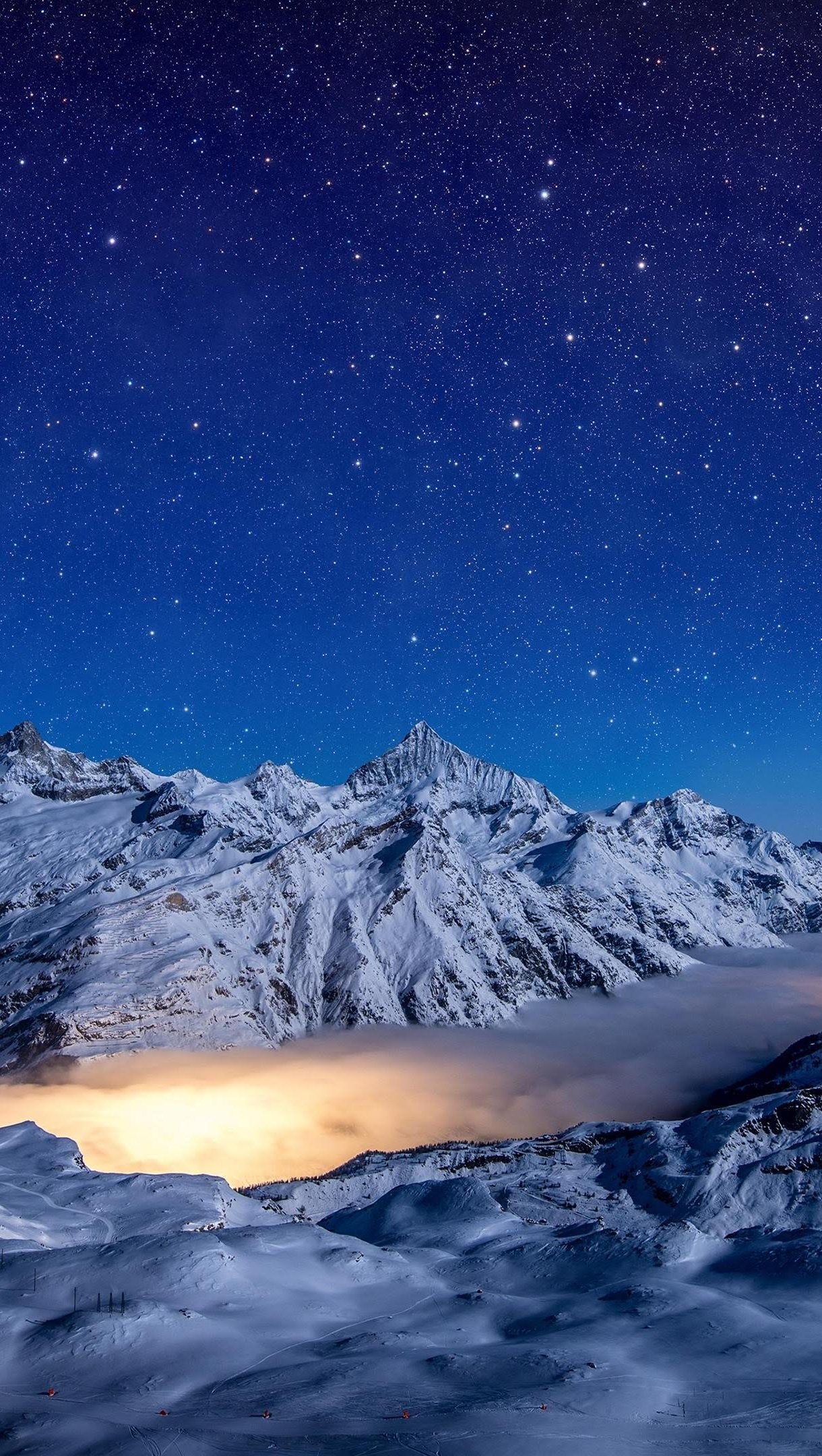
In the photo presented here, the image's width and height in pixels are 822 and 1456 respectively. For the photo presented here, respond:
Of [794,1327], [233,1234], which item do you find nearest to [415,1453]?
[794,1327]

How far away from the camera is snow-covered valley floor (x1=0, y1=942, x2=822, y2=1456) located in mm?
35031

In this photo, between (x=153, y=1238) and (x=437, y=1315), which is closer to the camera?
(x=437, y=1315)

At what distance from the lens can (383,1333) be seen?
164 feet

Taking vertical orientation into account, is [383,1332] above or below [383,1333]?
below

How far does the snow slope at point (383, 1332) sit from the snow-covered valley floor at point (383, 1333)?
0.18 metres

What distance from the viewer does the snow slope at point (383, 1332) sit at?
35.1 m

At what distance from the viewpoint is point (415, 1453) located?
3212cm

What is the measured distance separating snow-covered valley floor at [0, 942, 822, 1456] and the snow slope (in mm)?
179

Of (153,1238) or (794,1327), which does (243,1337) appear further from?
(794,1327)

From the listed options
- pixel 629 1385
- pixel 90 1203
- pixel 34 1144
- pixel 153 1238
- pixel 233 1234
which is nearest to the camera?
pixel 629 1385

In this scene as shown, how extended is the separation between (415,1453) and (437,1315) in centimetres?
2712

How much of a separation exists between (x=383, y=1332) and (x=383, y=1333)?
799mm

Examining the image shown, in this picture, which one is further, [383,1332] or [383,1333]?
[383,1332]

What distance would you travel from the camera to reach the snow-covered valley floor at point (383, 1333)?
35.0 metres
